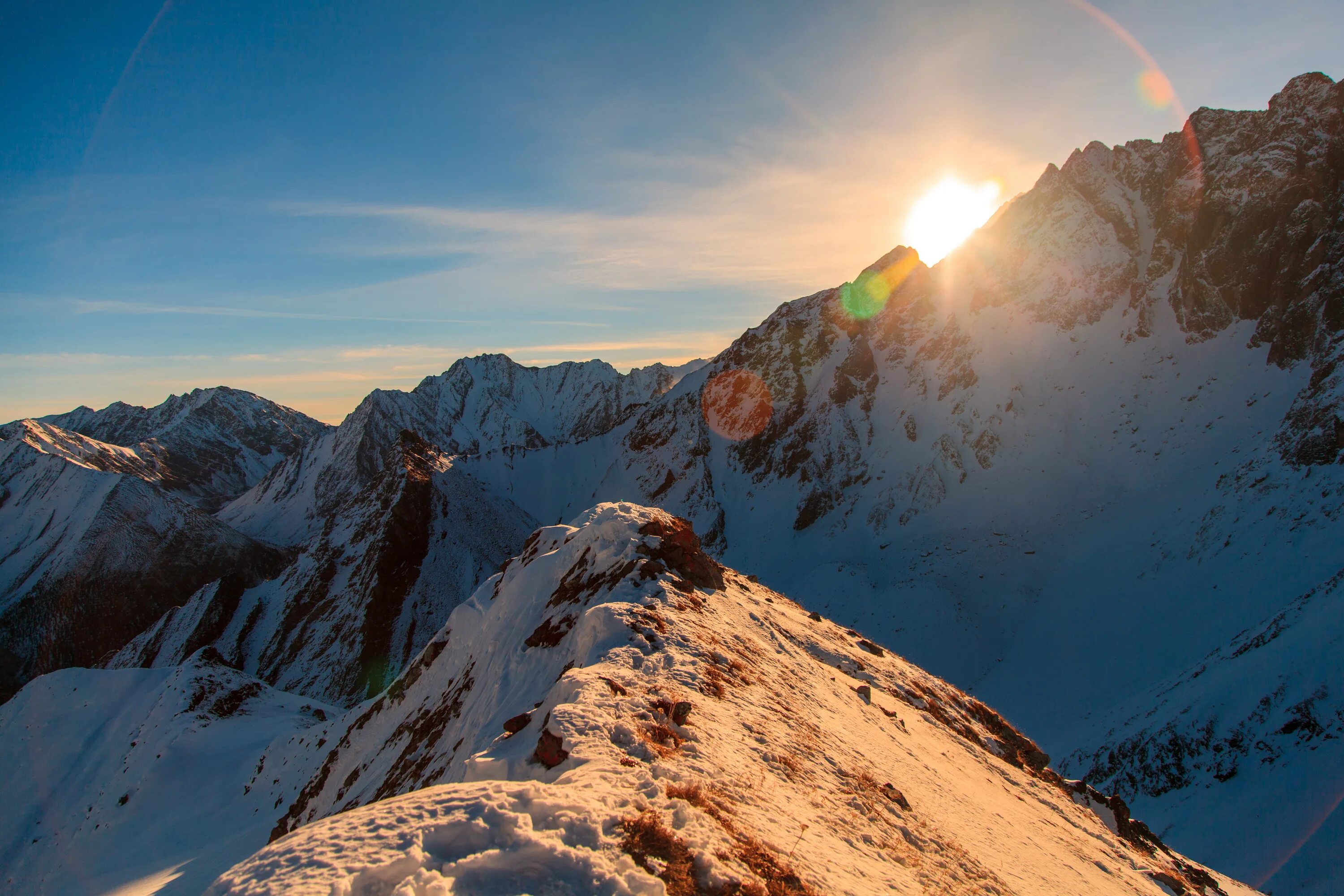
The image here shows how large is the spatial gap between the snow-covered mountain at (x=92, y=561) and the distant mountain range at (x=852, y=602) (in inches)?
28.7

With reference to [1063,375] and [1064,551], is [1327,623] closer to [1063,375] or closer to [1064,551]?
[1064,551]

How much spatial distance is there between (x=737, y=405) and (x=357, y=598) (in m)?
65.0

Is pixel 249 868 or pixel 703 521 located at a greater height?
pixel 249 868

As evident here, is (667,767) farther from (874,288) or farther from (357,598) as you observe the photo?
(874,288)

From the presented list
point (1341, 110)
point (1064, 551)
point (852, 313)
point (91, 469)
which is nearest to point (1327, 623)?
point (1064, 551)

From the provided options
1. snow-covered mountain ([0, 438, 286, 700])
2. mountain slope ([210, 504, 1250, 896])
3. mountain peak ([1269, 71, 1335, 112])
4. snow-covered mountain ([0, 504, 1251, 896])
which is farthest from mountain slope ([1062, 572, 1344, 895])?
snow-covered mountain ([0, 438, 286, 700])

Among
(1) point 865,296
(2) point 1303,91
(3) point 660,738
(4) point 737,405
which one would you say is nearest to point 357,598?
(4) point 737,405

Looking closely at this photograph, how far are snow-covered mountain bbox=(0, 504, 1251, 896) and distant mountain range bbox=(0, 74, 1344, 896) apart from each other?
0.39 feet

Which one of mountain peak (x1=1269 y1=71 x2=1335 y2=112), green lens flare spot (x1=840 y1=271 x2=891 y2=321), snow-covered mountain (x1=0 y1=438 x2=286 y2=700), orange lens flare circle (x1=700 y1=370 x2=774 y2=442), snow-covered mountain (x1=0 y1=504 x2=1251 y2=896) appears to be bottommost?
snow-covered mountain (x1=0 y1=438 x2=286 y2=700)

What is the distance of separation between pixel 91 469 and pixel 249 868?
16928 cm

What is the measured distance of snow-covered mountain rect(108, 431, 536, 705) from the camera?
238 ft

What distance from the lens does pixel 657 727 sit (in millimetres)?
10492

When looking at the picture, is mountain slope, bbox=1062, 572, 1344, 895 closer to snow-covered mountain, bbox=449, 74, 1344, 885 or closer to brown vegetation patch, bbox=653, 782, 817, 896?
snow-covered mountain, bbox=449, 74, 1344, 885

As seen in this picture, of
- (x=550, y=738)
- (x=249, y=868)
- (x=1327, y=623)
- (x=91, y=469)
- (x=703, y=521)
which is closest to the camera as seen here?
(x=249, y=868)
